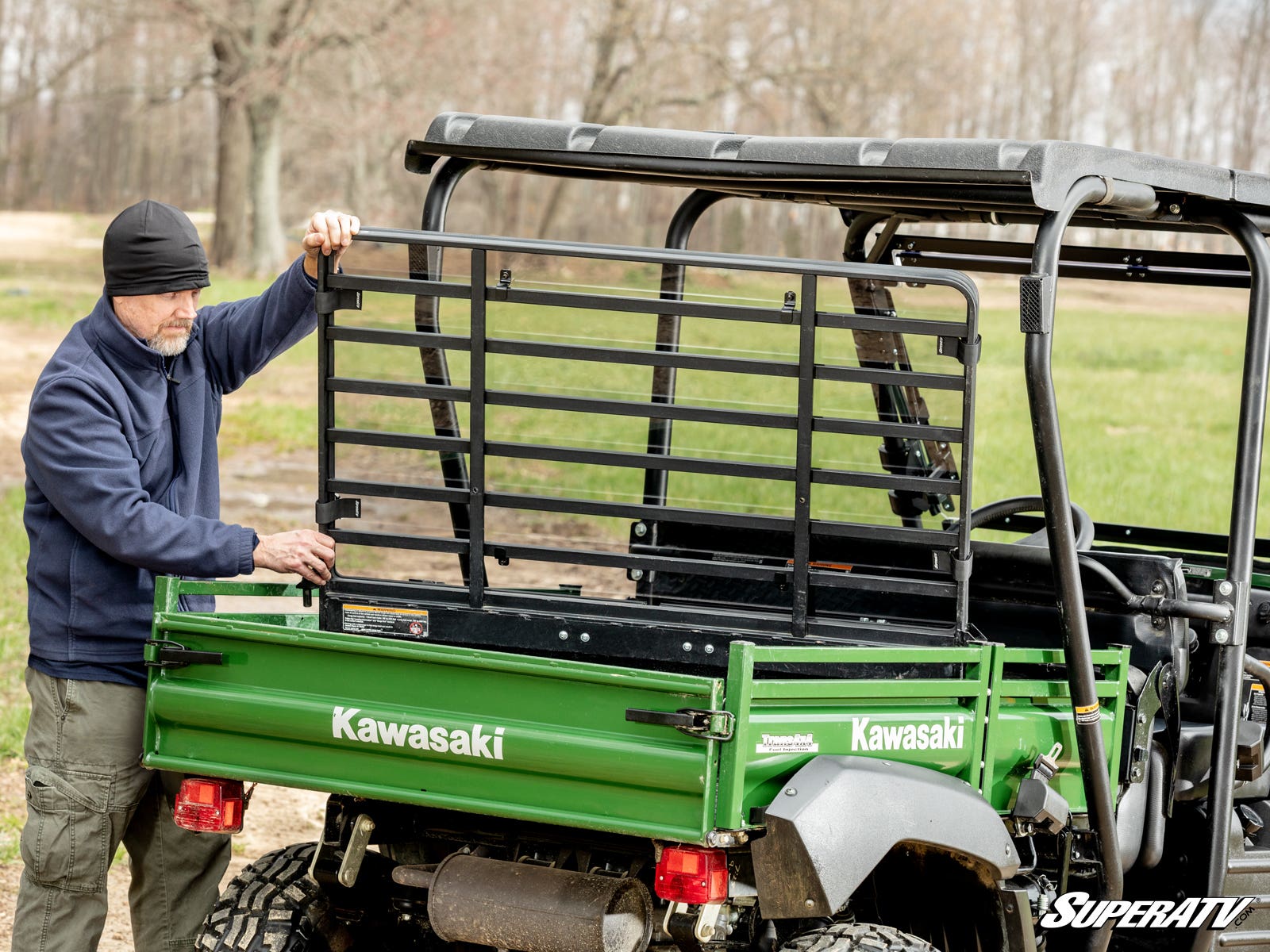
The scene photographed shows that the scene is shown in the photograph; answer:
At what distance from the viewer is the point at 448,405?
11.2 ft

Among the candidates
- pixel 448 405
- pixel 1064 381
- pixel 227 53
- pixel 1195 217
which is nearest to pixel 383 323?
pixel 448 405

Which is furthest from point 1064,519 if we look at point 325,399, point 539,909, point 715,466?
point 325,399

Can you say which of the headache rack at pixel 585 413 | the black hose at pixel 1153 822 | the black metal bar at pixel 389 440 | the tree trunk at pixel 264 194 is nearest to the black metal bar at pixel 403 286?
the headache rack at pixel 585 413

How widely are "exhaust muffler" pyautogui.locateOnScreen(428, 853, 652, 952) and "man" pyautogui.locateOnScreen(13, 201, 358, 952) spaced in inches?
28.8

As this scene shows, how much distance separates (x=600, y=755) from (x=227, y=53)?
26.1 metres

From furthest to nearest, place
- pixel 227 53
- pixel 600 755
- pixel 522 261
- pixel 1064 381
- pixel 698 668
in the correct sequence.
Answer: pixel 227 53 → pixel 1064 381 → pixel 698 668 → pixel 522 261 → pixel 600 755

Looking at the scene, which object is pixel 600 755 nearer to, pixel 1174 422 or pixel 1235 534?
pixel 1235 534

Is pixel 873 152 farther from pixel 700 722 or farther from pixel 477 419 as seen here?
pixel 700 722

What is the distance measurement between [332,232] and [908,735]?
4.96 feet

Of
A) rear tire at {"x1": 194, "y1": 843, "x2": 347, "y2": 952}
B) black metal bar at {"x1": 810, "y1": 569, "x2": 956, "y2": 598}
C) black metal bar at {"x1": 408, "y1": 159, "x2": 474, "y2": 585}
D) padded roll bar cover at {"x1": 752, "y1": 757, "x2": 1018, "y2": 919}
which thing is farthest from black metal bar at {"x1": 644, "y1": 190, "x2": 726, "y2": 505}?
rear tire at {"x1": 194, "y1": 843, "x2": 347, "y2": 952}

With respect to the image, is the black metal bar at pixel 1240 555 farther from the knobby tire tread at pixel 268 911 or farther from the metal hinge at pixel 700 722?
the knobby tire tread at pixel 268 911

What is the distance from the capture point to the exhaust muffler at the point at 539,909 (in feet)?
9.37

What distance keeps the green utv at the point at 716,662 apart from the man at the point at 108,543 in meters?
0.15

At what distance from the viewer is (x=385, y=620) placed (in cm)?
315
